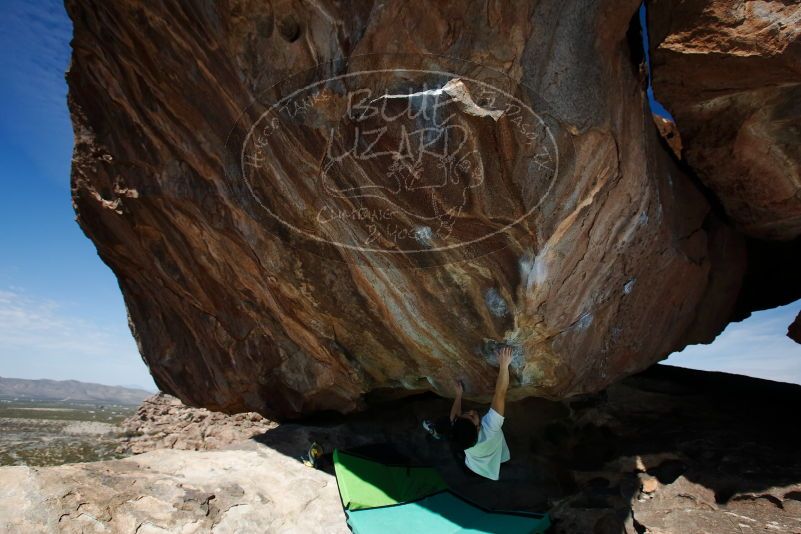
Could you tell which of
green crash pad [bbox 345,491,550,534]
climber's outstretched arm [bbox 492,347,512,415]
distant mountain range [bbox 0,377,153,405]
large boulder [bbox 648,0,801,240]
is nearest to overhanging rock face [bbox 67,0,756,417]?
climber's outstretched arm [bbox 492,347,512,415]

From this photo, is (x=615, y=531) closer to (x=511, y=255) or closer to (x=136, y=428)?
(x=511, y=255)

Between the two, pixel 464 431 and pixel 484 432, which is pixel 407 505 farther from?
pixel 484 432

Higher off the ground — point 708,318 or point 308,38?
point 308,38

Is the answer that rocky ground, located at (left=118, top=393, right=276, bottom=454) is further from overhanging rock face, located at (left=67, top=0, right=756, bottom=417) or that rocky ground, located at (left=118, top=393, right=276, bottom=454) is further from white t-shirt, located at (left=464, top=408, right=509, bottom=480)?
white t-shirt, located at (left=464, top=408, right=509, bottom=480)

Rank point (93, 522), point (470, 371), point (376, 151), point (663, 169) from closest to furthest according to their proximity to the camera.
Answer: point (93, 522), point (376, 151), point (663, 169), point (470, 371)

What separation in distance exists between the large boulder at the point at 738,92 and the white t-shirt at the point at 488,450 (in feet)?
13.2

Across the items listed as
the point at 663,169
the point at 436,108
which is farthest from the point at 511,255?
the point at 663,169

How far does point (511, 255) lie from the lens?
4418mm

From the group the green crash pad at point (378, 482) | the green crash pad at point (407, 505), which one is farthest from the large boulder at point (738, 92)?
the green crash pad at point (378, 482)

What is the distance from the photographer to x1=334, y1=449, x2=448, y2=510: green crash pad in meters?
5.50

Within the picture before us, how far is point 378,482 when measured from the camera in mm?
6160

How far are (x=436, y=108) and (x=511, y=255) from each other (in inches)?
63.1

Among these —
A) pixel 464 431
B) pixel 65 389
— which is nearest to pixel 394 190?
pixel 464 431

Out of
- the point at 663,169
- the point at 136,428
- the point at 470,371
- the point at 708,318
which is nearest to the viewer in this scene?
the point at 663,169
